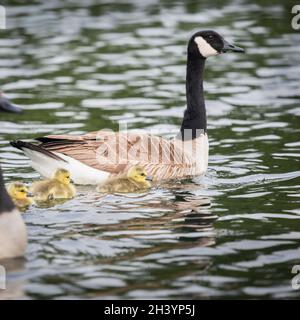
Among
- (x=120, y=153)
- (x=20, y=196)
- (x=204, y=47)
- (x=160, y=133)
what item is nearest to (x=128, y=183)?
(x=120, y=153)

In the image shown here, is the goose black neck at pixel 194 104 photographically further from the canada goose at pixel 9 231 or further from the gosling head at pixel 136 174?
the canada goose at pixel 9 231

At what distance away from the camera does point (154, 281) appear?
24.8 ft

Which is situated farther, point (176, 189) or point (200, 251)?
point (176, 189)

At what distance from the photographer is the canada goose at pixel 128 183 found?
34.8 feet

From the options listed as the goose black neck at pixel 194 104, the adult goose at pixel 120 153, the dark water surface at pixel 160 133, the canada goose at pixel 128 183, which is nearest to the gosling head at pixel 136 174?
the canada goose at pixel 128 183

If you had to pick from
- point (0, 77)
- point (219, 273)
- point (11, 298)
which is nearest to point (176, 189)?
point (219, 273)

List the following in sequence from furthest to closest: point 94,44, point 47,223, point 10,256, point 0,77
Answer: point 94,44 < point 0,77 < point 47,223 < point 10,256

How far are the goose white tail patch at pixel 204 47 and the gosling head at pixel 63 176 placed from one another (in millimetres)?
2977

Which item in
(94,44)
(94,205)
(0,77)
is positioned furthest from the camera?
(94,44)

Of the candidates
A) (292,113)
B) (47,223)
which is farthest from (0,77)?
(47,223)

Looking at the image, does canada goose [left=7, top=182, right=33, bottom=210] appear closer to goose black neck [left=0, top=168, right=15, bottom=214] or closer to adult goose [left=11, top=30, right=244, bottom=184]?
adult goose [left=11, top=30, right=244, bottom=184]

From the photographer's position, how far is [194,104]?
12094 mm

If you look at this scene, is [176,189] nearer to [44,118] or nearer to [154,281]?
[154,281]

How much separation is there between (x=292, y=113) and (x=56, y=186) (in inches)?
235
